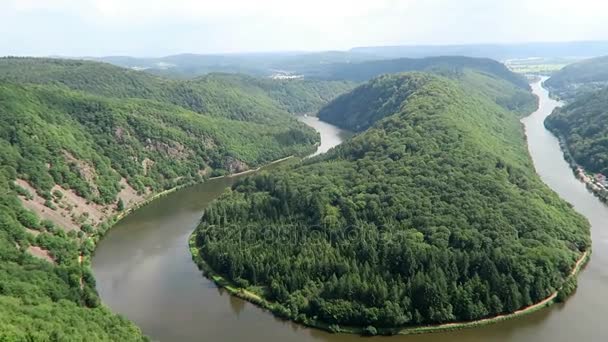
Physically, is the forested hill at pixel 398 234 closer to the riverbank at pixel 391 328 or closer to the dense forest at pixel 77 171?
the riverbank at pixel 391 328

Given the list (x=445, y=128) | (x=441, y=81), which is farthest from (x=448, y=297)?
(x=441, y=81)

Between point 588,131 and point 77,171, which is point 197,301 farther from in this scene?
point 588,131

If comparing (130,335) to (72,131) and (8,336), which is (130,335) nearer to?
(8,336)

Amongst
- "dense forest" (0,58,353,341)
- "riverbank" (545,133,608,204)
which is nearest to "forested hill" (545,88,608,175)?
"riverbank" (545,133,608,204)

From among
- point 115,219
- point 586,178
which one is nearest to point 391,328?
point 115,219

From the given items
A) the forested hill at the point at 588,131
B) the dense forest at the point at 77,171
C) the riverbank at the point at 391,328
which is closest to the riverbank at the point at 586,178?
the forested hill at the point at 588,131

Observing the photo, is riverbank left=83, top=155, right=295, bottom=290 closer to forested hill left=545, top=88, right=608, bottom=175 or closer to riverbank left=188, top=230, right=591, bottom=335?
riverbank left=188, top=230, right=591, bottom=335
